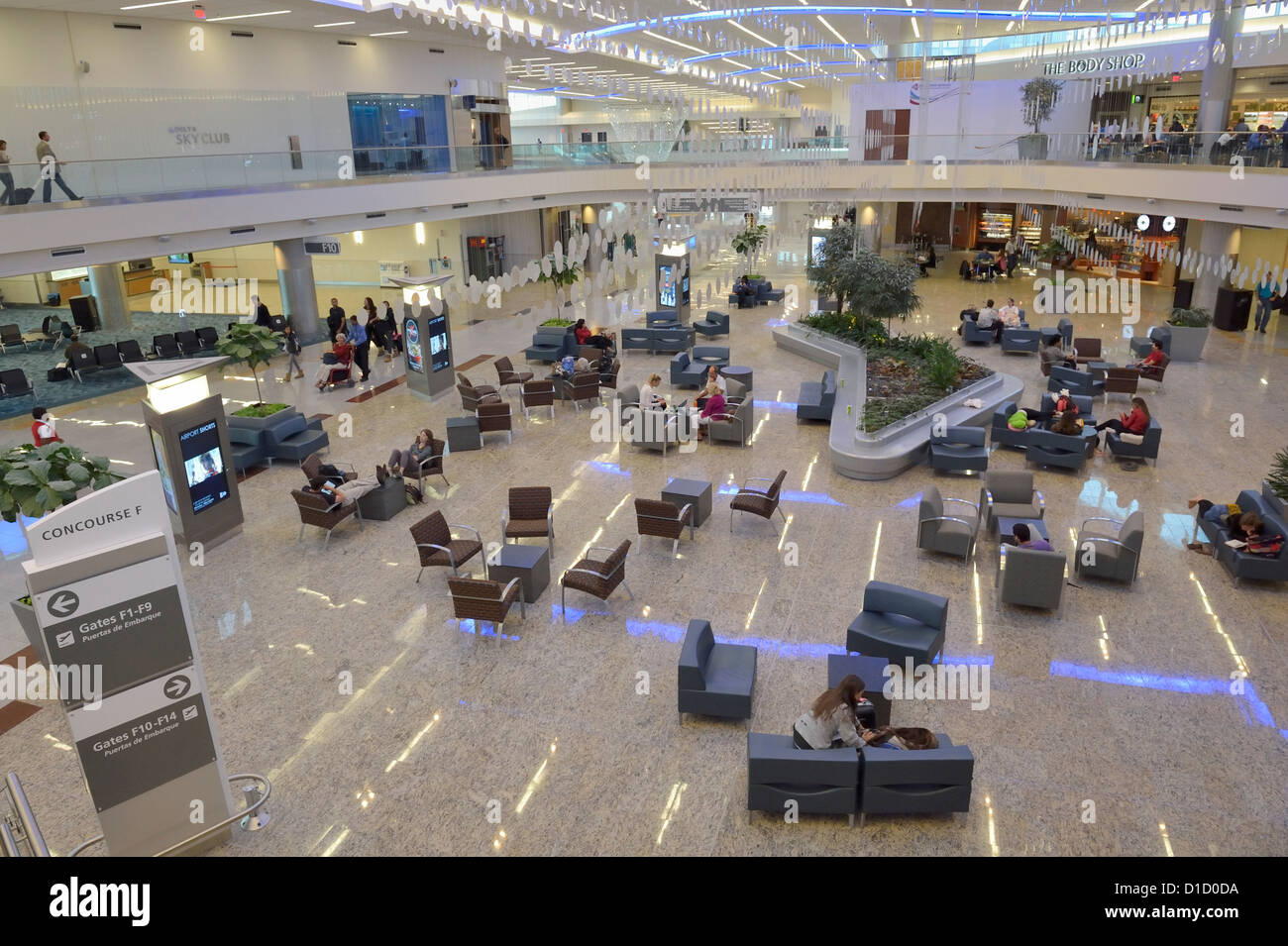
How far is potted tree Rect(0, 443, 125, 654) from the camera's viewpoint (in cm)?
779

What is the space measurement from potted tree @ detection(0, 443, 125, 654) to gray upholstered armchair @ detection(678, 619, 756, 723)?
5672 mm

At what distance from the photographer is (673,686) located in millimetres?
7867

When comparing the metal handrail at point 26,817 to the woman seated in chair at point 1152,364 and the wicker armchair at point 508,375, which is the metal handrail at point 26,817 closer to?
the wicker armchair at point 508,375

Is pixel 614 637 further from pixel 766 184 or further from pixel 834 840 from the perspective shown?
pixel 766 184

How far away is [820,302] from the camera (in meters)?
23.5

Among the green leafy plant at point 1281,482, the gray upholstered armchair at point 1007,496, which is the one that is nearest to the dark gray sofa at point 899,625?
the gray upholstered armchair at point 1007,496

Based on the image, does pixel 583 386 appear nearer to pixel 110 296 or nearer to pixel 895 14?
pixel 110 296

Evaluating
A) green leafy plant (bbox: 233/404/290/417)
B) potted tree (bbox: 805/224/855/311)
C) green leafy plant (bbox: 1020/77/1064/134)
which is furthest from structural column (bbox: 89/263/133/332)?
green leafy plant (bbox: 1020/77/1064/134)

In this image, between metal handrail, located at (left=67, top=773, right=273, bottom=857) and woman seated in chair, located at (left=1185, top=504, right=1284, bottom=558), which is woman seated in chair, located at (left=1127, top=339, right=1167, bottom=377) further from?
metal handrail, located at (left=67, top=773, right=273, bottom=857)

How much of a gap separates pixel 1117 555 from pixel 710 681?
4.87 meters

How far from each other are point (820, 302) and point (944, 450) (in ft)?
38.5

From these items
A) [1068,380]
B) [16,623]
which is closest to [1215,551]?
[1068,380]

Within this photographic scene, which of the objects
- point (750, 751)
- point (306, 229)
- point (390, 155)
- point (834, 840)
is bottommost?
point (834, 840)

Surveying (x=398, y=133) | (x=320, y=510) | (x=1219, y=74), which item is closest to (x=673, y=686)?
(x=320, y=510)
